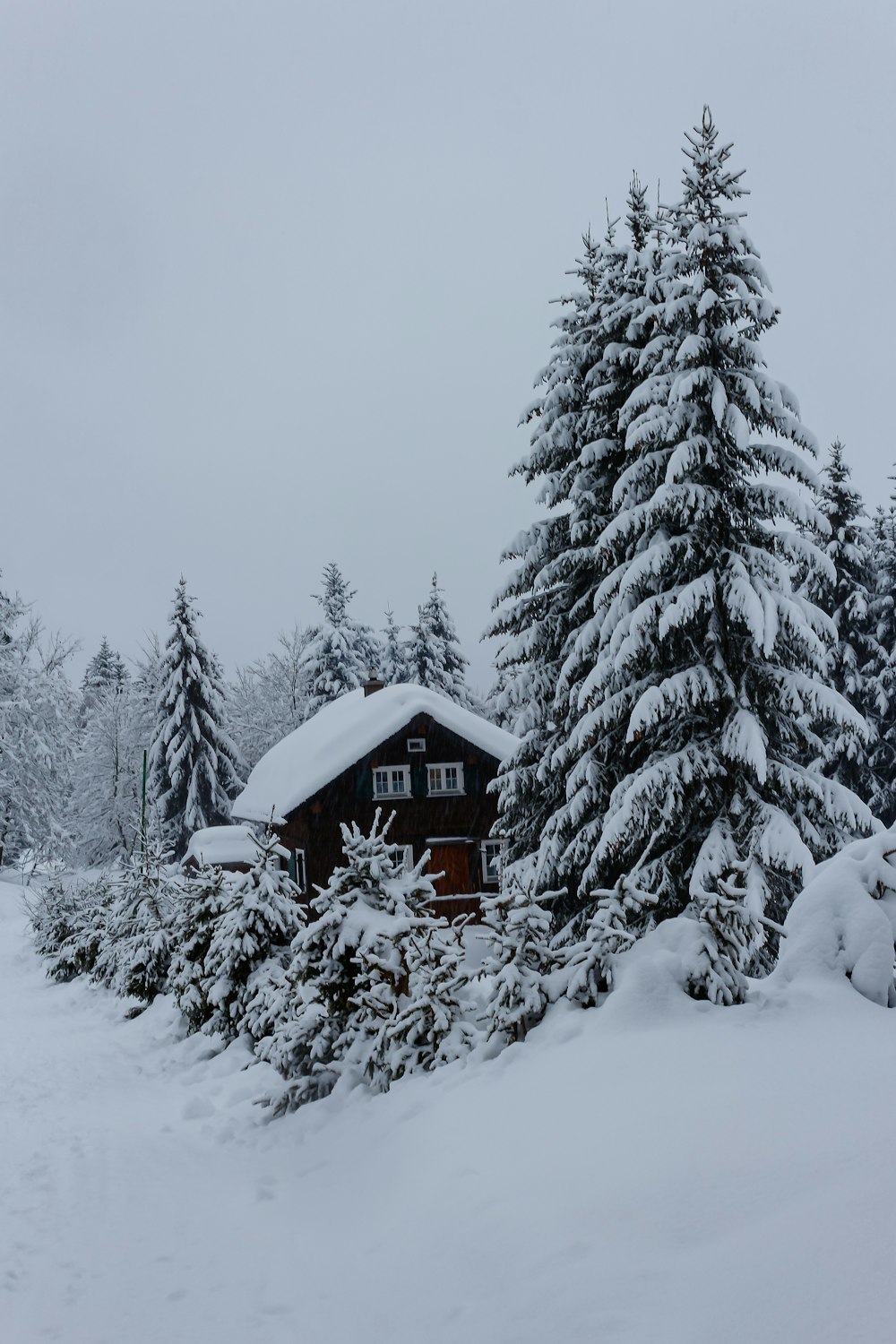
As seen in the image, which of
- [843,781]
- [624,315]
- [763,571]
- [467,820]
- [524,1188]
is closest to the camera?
[524,1188]

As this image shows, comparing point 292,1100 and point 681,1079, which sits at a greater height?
point 681,1079

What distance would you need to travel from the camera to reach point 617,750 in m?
14.4

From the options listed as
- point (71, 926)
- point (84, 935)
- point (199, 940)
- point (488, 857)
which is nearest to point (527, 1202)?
point (199, 940)

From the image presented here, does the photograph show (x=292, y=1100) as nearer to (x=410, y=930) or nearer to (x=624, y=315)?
(x=410, y=930)

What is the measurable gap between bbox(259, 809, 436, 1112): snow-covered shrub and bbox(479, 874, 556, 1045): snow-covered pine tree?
983mm

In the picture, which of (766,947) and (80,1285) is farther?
(766,947)

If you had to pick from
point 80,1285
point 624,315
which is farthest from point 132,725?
point 80,1285

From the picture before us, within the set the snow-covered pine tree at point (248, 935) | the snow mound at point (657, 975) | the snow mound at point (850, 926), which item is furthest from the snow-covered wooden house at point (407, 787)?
the snow mound at point (850, 926)

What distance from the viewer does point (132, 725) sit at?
149ft

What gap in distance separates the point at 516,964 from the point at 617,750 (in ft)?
23.5

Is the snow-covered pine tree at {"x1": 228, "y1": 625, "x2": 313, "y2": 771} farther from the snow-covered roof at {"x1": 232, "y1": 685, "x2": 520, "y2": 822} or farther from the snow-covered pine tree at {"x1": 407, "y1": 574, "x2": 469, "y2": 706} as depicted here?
the snow-covered roof at {"x1": 232, "y1": 685, "x2": 520, "y2": 822}

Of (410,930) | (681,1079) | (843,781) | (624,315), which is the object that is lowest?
(681,1079)

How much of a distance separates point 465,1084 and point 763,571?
8606 millimetres

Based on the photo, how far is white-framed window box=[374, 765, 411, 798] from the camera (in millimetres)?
28938
